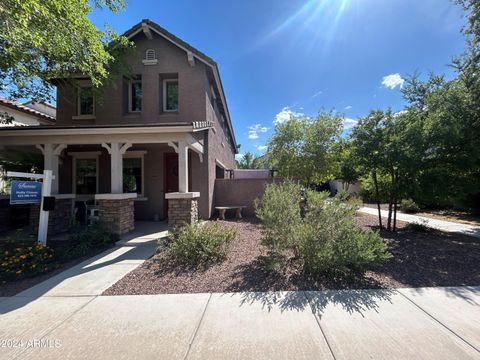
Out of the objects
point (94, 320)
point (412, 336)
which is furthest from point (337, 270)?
point (94, 320)

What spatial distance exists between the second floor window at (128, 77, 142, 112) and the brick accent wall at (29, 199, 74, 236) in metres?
4.71

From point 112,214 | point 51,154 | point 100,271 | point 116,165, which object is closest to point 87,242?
point 112,214

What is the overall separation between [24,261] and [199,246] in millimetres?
3727

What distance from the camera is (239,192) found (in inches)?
468

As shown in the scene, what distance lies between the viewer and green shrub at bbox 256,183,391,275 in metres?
4.17

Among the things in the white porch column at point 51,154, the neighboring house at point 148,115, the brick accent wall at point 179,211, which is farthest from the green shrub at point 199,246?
the white porch column at point 51,154

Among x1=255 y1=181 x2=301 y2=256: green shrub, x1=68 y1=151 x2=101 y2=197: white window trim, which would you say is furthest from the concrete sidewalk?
x1=68 y1=151 x2=101 y2=197: white window trim

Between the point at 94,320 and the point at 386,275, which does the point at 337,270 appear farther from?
the point at 94,320

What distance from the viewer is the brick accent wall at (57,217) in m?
8.05

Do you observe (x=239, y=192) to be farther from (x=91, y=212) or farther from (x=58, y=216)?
(x=58, y=216)

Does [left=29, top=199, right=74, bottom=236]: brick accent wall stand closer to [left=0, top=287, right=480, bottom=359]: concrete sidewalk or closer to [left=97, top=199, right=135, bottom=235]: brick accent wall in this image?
[left=97, top=199, right=135, bottom=235]: brick accent wall

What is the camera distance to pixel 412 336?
2713 mm

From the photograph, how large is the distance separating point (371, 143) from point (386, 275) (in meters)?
4.60

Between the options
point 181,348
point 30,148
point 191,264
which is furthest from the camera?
point 30,148
